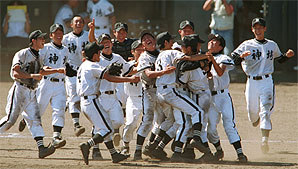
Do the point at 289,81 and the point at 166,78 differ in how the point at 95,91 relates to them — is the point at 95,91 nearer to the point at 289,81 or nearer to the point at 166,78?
the point at 166,78

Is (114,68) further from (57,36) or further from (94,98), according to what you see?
(57,36)

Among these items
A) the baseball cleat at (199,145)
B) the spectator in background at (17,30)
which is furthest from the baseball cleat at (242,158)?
the spectator in background at (17,30)

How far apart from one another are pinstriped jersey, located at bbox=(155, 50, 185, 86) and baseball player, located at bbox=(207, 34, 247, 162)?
589 millimetres

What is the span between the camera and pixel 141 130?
961 cm

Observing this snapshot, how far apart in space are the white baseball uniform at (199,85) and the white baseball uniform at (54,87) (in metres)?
2.10

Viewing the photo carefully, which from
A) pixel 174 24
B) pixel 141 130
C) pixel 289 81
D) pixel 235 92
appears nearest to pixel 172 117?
pixel 141 130

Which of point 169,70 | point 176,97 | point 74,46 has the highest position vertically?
point 74,46

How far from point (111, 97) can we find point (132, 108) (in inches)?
24.0

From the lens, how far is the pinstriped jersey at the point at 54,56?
405 inches

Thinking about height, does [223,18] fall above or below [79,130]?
above

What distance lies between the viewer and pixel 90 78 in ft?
29.4

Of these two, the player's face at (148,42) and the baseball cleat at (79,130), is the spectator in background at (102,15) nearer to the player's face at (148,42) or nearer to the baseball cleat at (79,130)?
the baseball cleat at (79,130)

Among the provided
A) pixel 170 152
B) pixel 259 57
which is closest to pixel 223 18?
pixel 259 57

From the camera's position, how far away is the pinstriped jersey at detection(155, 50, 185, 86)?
29.9 feet
